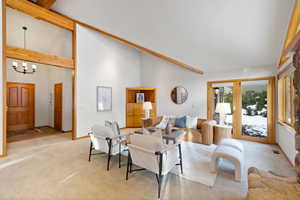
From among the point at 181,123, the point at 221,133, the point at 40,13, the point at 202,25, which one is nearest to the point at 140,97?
the point at 181,123

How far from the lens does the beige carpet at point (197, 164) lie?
2.38 metres

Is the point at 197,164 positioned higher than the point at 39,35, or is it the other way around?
the point at 39,35

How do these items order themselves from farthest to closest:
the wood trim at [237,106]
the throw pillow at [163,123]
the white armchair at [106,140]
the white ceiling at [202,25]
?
1. the throw pillow at [163,123]
2. the wood trim at [237,106]
3. the white armchair at [106,140]
4. the white ceiling at [202,25]

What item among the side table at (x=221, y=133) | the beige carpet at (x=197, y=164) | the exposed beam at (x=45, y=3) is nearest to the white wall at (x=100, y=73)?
the exposed beam at (x=45, y=3)

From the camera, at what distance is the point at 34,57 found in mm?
3891

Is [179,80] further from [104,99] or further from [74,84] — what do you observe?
[74,84]

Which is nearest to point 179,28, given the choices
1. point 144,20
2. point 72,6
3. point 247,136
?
point 144,20

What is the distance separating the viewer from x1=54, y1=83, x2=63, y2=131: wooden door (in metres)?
5.96

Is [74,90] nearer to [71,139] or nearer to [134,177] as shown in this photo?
[71,139]

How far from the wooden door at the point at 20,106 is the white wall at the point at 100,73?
10.5 feet

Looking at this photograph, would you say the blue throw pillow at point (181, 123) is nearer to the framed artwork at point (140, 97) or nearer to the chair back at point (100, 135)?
the framed artwork at point (140, 97)

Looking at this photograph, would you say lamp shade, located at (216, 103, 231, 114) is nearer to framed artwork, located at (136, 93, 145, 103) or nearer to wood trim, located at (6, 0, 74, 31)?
framed artwork, located at (136, 93, 145, 103)

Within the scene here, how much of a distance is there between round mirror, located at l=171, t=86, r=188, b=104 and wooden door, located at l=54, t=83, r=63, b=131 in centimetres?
486

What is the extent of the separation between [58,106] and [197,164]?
6033 mm
